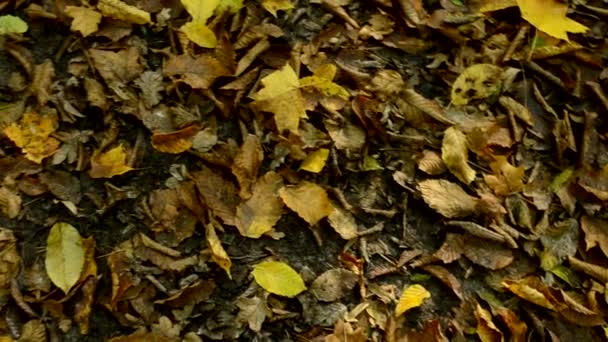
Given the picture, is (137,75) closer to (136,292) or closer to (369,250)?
(136,292)

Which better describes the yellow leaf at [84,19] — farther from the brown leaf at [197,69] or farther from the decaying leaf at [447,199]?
the decaying leaf at [447,199]

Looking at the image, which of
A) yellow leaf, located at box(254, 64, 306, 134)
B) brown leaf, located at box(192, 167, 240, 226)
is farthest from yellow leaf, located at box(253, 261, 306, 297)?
yellow leaf, located at box(254, 64, 306, 134)

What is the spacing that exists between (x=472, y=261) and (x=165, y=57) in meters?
1.17

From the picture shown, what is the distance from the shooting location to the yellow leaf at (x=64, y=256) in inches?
79.7

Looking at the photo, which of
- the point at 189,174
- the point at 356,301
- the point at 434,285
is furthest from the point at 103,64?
the point at 434,285

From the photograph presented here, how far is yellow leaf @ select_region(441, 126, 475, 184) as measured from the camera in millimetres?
2268

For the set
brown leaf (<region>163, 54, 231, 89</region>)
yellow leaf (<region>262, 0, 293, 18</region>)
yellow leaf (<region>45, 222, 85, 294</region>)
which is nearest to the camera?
yellow leaf (<region>45, 222, 85, 294</region>)

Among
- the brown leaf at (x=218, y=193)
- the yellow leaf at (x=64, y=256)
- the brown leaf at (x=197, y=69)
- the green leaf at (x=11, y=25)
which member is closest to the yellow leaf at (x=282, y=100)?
the brown leaf at (x=197, y=69)

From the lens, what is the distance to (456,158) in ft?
7.46

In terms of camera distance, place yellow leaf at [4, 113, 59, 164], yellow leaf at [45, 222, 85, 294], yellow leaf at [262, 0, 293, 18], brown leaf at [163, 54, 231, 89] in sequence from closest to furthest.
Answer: yellow leaf at [45, 222, 85, 294] → yellow leaf at [4, 113, 59, 164] → brown leaf at [163, 54, 231, 89] → yellow leaf at [262, 0, 293, 18]

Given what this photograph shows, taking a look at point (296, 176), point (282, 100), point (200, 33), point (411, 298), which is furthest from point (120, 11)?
point (411, 298)

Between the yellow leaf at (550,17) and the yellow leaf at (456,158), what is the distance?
538 millimetres

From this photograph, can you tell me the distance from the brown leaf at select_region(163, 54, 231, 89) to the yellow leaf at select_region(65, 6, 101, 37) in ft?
0.88

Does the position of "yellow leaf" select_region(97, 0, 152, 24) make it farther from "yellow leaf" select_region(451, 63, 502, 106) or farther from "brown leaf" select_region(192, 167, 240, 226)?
"yellow leaf" select_region(451, 63, 502, 106)
